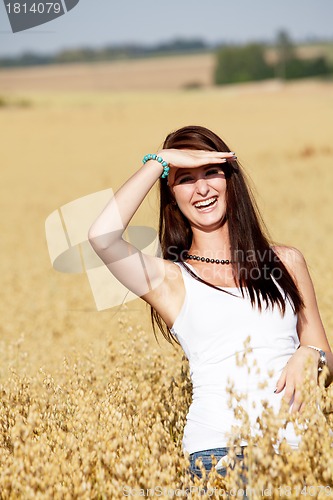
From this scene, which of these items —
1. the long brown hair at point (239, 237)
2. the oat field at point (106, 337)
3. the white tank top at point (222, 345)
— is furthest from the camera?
the long brown hair at point (239, 237)

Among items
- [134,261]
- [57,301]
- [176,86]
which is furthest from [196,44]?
[134,261]

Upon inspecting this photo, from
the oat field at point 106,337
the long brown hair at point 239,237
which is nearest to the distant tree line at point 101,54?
the oat field at point 106,337

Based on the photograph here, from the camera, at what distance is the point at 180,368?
3834mm

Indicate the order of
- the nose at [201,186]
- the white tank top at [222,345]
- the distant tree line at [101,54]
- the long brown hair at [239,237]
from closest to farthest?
1. the white tank top at [222,345]
2. the long brown hair at [239,237]
3. the nose at [201,186]
4. the distant tree line at [101,54]

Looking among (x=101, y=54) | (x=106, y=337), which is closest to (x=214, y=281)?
(x=106, y=337)

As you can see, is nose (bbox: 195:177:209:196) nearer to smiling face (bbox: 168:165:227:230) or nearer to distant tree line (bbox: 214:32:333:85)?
smiling face (bbox: 168:165:227:230)

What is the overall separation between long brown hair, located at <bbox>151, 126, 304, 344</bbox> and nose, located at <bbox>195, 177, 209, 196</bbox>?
12 cm

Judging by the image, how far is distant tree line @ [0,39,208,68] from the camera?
228ft

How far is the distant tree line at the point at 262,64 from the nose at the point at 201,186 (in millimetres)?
74461

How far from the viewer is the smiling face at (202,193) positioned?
10.2ft

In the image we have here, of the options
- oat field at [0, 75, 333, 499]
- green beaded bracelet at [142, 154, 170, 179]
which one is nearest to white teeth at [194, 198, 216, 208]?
green beaded bracelet at [142, 154, 170, 179]

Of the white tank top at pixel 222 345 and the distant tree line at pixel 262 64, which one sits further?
the distant tree line at pixel 262 64

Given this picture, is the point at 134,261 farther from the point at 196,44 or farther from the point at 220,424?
the point at 196,44

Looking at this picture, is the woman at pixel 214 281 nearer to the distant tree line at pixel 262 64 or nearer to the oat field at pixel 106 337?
the oat field at pixel 106 337
